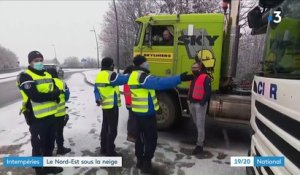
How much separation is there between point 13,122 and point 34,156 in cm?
406

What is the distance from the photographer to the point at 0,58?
274ft

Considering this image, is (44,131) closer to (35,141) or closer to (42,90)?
(35,141)

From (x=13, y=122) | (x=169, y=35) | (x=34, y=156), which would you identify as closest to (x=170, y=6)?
(x=169, y=35)

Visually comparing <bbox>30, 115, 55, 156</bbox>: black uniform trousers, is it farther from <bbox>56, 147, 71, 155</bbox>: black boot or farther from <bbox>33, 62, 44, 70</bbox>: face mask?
<bbox>56, 147, 71, 155</bbox>: black boot

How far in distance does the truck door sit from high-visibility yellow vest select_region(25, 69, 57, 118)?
9.50 feet

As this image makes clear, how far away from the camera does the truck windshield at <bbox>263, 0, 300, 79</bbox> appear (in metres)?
2.71

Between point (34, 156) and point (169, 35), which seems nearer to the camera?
point (34, 156)

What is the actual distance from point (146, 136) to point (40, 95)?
1.62 metres

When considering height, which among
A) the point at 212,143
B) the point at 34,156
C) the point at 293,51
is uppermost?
the point at 293,51

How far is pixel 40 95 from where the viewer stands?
12.3 ft

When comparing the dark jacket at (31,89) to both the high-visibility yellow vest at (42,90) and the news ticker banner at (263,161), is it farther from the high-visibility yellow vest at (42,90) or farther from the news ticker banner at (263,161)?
the news ticker banner at (263,161)

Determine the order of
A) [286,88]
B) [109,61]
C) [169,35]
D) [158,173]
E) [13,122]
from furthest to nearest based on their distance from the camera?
[13,122], [169,35], [109,61], [158,173], [286,88]

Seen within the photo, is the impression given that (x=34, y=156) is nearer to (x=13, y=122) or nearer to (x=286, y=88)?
(x=286, y=88)

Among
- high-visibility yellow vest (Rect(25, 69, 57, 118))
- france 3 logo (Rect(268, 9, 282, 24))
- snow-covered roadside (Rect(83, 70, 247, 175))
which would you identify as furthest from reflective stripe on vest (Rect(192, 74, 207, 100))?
high-visibility yellow vest (Rect(25, 69, 57, 118))
